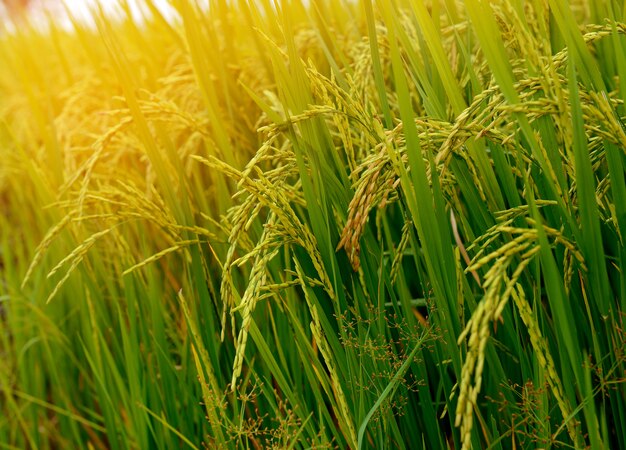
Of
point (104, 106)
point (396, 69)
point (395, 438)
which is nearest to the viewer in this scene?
point (396, 69)

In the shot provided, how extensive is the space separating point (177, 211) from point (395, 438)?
68 centimetres

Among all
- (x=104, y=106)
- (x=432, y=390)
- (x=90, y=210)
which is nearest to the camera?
(x=432, y=390)

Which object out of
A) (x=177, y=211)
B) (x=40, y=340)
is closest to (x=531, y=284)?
(x=177, y=211)

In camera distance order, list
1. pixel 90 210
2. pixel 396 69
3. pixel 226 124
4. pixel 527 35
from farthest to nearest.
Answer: pixel 90 210, pixel 226 124, pixel 396 69, pixel 527 35

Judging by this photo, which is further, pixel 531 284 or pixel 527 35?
pixel 531 284

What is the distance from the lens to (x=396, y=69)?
3.38ft

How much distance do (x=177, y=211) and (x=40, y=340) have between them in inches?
42.0

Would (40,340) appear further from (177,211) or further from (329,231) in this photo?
(329,231)

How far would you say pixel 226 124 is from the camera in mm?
1693

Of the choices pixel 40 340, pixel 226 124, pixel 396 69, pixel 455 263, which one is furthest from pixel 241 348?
pixel 40 340

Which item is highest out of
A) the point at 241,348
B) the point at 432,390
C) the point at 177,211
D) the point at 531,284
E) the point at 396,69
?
the point at 396,69

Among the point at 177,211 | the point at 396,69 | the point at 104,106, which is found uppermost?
Answer: the point at 104,106

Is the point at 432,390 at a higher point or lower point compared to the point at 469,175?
lower

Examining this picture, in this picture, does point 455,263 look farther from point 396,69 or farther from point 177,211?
point 177,211
